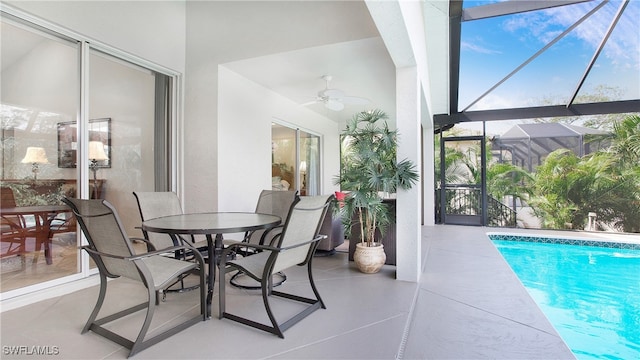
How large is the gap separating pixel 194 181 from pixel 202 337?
2543 millimetres

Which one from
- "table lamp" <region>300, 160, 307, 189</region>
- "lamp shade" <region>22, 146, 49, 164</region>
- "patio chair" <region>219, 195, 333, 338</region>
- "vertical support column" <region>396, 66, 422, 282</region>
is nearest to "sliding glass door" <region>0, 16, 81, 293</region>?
"lamp shade" <region>22, 146, 49, 164</region>

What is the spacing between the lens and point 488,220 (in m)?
7.42

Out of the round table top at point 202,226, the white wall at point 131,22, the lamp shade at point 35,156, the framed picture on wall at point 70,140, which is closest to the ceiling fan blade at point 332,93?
the white wall at point 131,22

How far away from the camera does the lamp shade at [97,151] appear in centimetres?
328

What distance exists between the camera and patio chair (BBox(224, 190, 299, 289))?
124 inches

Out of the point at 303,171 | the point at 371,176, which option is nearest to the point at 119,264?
the point at 371,176

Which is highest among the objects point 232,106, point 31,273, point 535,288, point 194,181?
point 232,106

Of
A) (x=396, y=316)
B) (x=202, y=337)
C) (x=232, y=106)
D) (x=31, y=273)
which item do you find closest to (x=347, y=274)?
→ (x=396, y=316)

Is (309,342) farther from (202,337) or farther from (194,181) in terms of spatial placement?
(194,181)

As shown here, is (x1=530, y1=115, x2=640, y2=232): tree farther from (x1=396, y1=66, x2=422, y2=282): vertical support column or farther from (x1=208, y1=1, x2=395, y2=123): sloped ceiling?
(x1=396, y1=66, x2=422, y2=282): vertical support column

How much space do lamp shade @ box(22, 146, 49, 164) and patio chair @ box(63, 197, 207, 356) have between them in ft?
4.34

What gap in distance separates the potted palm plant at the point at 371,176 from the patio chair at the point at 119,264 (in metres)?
1.83

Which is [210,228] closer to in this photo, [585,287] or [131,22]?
[131,22]

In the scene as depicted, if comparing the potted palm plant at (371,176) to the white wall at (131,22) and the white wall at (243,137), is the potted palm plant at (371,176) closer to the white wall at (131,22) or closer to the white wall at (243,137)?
the white wall at (243,137)
